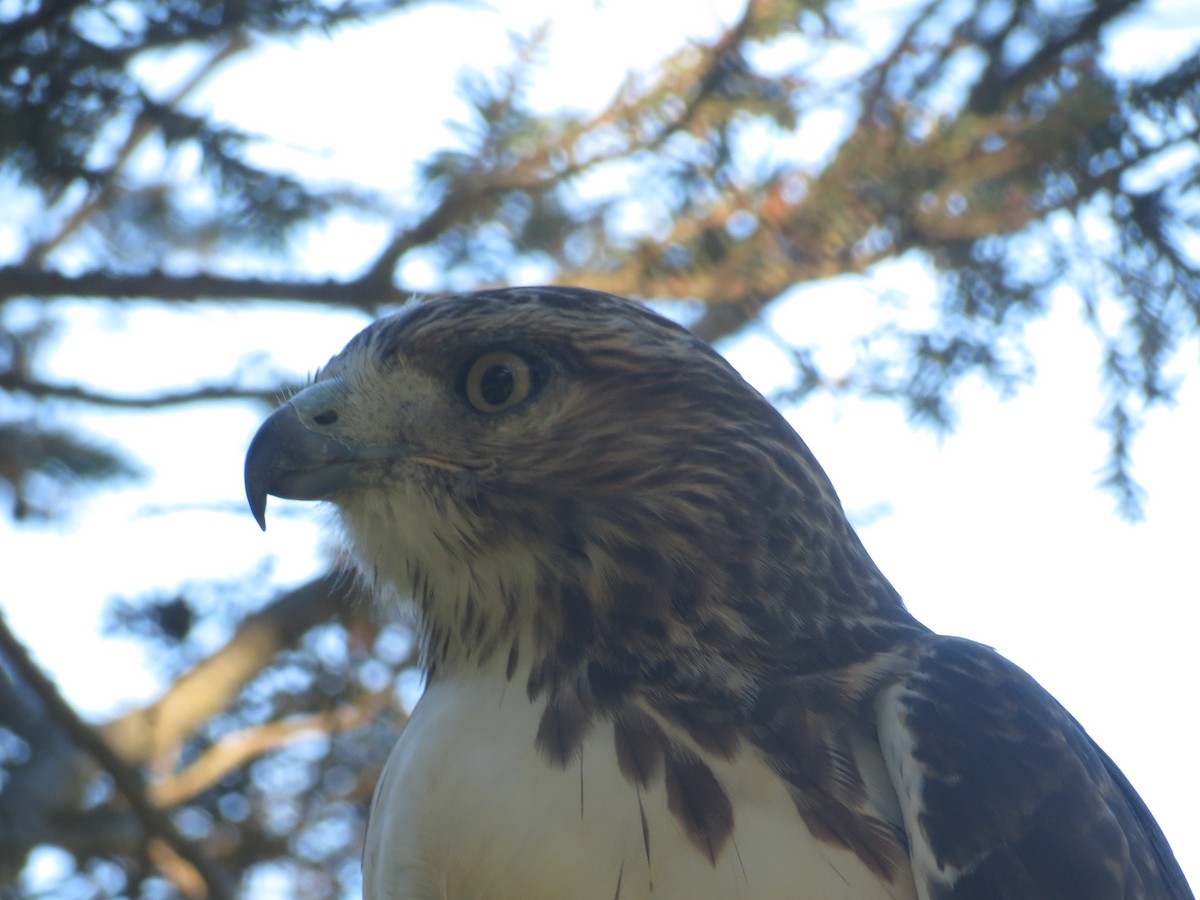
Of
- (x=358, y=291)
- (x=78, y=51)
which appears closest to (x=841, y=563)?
(x=358, y=291)

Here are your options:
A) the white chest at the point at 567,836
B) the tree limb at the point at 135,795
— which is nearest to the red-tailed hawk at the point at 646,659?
the white chest at the point at 567,836

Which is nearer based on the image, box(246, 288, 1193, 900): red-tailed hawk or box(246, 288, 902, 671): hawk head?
box(246, 288, 1193, 900): red-tailed hawk

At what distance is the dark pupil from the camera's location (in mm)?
2893

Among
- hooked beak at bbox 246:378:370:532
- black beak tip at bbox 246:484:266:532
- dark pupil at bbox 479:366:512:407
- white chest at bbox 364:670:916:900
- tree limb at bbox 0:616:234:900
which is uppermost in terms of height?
dark pupil at bbox 479:366:512:407

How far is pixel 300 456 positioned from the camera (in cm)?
285

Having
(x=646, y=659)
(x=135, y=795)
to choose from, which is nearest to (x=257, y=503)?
(x=646, y=659)

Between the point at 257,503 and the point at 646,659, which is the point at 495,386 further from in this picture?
the point at 646,659

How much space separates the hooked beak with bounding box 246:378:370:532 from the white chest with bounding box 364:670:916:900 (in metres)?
0.62

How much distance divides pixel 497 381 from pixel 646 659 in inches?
26.5

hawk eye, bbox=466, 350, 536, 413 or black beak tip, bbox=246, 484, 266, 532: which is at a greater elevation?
hawk eye, bbox=466, 350, 536, 413

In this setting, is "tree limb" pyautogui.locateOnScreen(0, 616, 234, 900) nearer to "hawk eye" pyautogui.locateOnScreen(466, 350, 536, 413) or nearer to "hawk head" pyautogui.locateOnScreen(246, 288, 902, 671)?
"hawk head" pyautogui.locateOnScreen(246, 288, 902, 671)

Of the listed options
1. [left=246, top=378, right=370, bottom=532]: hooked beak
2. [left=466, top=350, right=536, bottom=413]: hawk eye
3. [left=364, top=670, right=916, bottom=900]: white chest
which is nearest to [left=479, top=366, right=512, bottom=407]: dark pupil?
[left=466, top=350, right=536, bottom=413]: hawk eye

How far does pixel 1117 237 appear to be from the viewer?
4.62 metres

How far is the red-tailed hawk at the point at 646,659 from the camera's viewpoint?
228cm
